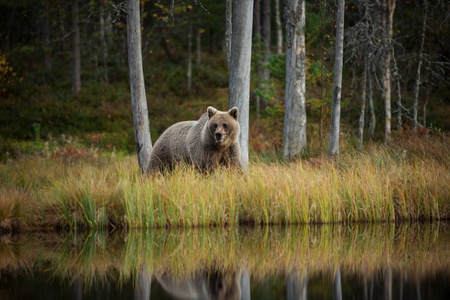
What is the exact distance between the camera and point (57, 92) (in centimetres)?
2981

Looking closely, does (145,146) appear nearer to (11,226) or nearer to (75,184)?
(75,184)

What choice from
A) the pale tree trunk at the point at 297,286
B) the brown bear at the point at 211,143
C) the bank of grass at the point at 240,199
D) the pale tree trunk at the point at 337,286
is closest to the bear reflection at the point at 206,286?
the pale tree trunk at the point at 297,286

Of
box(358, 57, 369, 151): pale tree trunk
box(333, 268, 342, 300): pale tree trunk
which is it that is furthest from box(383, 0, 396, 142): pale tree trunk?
box(333, 268, 342, 300): pale tree trunk

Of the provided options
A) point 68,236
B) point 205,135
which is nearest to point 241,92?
point 205,135

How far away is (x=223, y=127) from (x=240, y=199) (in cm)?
153

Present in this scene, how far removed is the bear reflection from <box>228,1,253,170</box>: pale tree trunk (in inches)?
240

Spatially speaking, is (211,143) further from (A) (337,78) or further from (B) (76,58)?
(B) (76,58)

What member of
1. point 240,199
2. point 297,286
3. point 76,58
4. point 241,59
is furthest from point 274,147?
point 76,58

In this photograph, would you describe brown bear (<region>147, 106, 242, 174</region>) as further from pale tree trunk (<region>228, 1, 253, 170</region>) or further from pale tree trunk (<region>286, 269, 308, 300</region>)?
pale tree trunk (<region>286, 269, 308, 300</region>)

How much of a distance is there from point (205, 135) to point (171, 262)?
13.9ft

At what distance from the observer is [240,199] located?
1064 centimetres

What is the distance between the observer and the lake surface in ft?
21.4

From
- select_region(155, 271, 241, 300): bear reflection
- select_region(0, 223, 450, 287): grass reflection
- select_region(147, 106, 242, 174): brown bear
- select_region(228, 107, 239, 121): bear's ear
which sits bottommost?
select_region(0, 223, 450, 287): grass reflection

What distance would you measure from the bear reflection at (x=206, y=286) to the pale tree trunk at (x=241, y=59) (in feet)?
20.0
